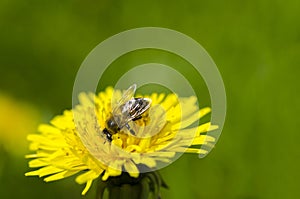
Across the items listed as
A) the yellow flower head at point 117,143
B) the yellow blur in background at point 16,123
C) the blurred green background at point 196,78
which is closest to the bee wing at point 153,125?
the yellow flower head at point 117,143

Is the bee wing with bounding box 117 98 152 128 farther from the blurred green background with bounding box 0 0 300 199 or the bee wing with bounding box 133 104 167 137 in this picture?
the blurred green background with bounding box 0 0 300 199

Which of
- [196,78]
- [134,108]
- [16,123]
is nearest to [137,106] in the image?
[134,108]

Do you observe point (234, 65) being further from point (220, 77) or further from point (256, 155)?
point (256, 155)

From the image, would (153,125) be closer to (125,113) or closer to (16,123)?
(125,113)

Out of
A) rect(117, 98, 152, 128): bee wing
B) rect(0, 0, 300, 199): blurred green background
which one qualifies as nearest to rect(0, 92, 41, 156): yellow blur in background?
rect(0, 0, 300, 199): blurred green background

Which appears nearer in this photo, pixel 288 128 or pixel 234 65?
pixel 288 128

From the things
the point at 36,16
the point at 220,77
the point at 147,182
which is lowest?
the point at 147,182

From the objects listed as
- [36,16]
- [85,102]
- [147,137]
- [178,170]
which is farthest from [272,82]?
[36,16]

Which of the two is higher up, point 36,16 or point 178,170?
point 36,16
